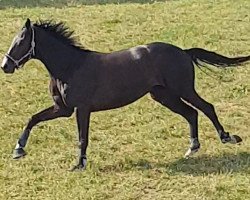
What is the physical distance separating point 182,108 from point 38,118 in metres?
1.47

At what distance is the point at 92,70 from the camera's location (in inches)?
267

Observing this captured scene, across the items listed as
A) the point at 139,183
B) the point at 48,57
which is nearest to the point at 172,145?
the point at 139,183

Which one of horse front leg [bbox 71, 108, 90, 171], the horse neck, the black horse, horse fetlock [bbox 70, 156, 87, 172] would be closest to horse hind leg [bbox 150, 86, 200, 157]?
the black horse

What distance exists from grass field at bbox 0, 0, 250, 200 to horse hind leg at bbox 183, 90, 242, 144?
11 centimetres

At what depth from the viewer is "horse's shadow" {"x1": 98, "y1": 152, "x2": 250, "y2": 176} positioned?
6551 millimetres

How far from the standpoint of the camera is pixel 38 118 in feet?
22.8

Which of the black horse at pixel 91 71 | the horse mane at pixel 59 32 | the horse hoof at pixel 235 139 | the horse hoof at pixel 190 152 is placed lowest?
the horse hoof at pixel 190 152

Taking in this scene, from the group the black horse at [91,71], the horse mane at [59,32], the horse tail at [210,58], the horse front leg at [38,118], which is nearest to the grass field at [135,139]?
the horse front leg at [38,118]

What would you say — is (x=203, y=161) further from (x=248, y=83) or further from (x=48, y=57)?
(x=248, y=83)

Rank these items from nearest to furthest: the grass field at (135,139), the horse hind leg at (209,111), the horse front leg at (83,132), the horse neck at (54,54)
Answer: the grass field at (135,139)
the horse front leg at (83,132)
the horse neck at (54,54)
the horse hind leg at (209,111)

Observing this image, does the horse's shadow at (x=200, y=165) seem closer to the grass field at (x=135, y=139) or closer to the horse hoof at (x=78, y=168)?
the grass field at (x=135, y=139)

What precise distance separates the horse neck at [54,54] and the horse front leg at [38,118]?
33cm

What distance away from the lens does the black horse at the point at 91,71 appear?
668 cm

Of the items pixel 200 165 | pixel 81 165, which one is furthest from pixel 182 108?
pixel 81 165
